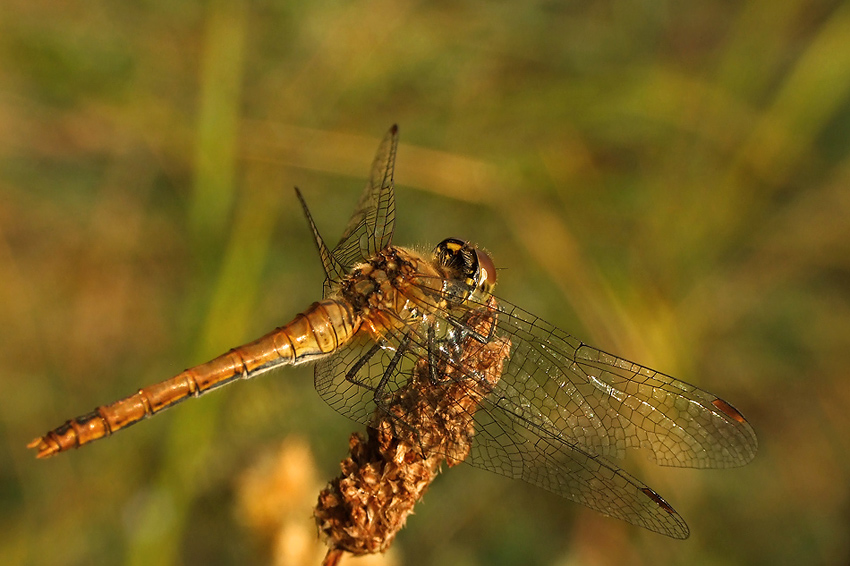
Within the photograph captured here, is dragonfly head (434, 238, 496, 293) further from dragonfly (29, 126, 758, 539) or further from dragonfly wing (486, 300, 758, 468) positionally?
dragonfly wing (486, 300, 758, 468)

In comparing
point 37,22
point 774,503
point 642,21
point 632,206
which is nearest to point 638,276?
point 632,206

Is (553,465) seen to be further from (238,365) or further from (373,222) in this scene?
(373,222)

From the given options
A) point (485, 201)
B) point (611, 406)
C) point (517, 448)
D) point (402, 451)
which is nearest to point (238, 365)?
point (402, 451)

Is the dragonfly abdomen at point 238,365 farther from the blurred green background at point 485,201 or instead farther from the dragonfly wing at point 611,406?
the blurred green background at point 485,201

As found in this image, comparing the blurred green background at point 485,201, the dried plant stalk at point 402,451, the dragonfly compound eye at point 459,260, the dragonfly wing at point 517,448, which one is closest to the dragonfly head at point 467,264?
the dragonfly compound eye at point 459,260

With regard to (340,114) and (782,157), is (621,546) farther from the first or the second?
(340,114)

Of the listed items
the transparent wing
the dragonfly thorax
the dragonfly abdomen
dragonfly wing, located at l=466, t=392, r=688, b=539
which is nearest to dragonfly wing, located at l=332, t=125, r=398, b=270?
the dragonfly thorax

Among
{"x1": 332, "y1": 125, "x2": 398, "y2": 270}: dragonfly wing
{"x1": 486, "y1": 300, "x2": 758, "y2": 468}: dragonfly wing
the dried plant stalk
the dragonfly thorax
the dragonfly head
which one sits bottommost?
the dried plant stalk
